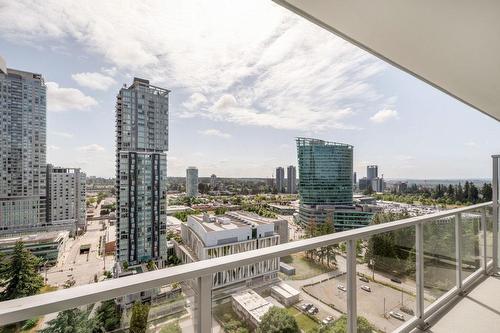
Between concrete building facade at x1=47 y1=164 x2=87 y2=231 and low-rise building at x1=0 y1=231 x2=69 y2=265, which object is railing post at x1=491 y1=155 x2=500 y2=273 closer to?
low-rise building at x1=0 y1=231 x2=69 y2=265

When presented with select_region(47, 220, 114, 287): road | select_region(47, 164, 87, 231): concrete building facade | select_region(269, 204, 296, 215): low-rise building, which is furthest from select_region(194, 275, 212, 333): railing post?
select_region(269, 204, 296, 215): low-rise building

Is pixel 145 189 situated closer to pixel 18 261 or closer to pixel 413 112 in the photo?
pixel 18 261

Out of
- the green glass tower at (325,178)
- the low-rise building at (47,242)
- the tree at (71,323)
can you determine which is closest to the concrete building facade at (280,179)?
the green glass tower at (325,178)

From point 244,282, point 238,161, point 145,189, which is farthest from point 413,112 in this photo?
point 244,282

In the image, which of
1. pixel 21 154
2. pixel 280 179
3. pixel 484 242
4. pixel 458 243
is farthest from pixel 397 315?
pixel 280 179

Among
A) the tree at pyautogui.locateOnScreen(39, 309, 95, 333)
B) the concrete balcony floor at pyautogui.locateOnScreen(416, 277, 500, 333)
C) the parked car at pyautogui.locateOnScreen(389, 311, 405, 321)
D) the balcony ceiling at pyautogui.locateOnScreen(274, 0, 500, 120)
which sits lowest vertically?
the concrete balcony floor at pyautogui.locateOnScreen(416, 277, 500, 333)

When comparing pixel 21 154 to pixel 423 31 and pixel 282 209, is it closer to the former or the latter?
pixel 423 31

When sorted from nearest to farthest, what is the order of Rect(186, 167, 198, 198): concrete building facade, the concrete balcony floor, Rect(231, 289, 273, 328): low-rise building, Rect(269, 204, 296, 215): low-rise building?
Rect(231, 289, 273, 328): low-rise building
the concrete balcony floor
Rect(186, 167, 198, 198): concrete building facade
Rect(269, 204, 296, 215): low-rise building
